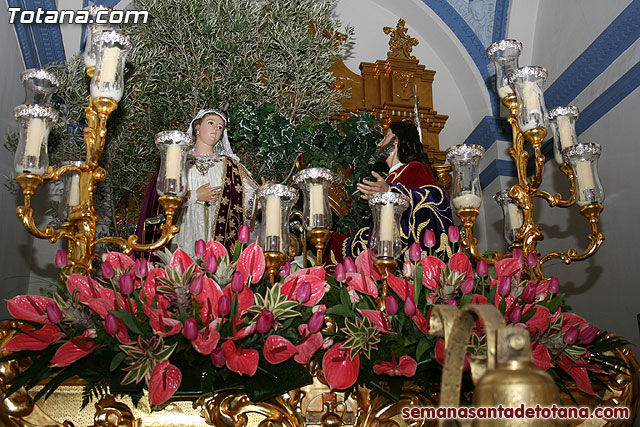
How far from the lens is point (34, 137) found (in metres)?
2.35

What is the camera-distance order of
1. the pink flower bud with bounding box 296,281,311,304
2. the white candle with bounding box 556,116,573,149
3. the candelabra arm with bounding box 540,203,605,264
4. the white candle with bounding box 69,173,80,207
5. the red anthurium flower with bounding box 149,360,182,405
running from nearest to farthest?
the red anthurium flower with bounding box 149,360,182,405, the pink flower bud with bounding box 296,281,311,304, the white candle with bounding box 69,173,80,207, the candelabra arm with bounding box 540,203,605,264, the white candle with bounding box 556,116,573,149

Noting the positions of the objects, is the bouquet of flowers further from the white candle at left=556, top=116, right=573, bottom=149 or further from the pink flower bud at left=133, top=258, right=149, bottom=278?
the white candle at left=556, top=116, right=573, bottom=149

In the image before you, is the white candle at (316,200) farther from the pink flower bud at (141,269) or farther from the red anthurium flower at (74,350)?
the red anthurium flower at (74,350)

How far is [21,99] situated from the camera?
501cm

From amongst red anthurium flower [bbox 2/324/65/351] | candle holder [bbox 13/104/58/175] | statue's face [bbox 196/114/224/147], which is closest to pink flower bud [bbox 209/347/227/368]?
red anthurium flower [bbox 2/324/65/351]

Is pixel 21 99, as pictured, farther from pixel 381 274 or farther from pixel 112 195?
pixel 381 274

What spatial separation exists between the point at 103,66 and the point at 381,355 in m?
1.57

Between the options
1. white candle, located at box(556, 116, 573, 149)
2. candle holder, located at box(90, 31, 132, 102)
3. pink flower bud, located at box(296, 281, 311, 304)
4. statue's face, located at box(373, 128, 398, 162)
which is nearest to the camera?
pink flower bud, located at box(296, 281, 311, 304)

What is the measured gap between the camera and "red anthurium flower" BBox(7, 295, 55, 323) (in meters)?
1.77

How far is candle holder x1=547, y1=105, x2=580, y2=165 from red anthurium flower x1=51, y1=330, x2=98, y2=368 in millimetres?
2241

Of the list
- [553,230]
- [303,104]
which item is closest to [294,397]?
[303,104]

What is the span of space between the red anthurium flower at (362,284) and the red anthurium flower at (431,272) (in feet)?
0.50

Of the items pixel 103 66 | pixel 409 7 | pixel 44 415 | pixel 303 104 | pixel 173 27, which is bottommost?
pixel 44 415

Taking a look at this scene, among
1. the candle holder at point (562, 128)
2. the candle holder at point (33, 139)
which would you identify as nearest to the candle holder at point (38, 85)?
the candle holder at point (33, 139)
